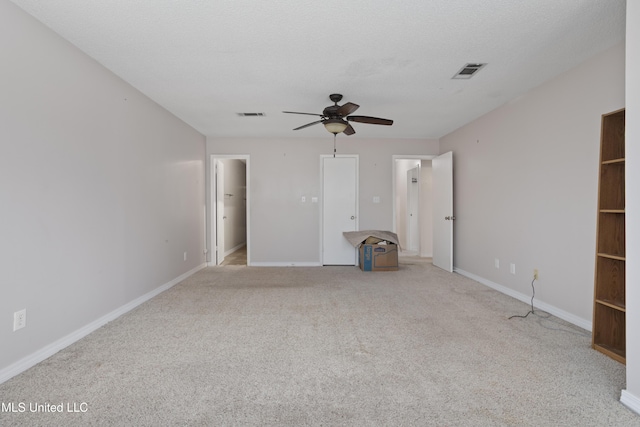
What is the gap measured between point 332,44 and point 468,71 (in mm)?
1410

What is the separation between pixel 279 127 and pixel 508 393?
4.36 m

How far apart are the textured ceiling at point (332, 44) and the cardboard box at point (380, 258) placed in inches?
94.1

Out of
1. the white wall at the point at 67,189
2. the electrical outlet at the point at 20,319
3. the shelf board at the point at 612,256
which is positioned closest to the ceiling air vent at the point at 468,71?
the shelf board at the point at 612,256

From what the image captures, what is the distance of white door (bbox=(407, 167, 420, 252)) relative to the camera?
24.3 ft

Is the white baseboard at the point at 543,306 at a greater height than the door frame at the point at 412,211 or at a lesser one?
lesser

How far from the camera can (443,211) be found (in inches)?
209

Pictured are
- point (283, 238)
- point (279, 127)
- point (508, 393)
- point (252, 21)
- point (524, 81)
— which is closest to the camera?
point (508, 393)

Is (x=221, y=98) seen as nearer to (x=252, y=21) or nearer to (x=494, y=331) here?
(x=252, y=21)

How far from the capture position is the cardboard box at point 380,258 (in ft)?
17.3

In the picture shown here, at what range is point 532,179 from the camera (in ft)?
11.2

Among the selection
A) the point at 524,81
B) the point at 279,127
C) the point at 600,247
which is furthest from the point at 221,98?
the point at 600,247

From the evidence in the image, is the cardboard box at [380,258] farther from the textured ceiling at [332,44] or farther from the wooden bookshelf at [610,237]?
the wooden bookshelf at [610,237]

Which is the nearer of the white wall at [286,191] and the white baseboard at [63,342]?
the white baseboard at [63,342]
